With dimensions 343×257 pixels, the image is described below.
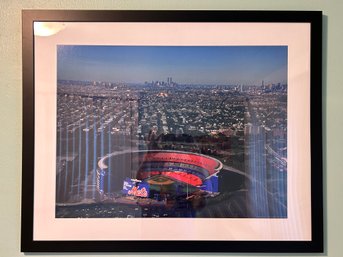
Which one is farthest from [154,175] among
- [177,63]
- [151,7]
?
[151,7]

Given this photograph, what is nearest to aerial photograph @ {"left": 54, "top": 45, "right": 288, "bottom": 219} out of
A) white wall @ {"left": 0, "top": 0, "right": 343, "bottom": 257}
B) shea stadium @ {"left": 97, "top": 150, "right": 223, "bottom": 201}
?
shea stadium @ {"left": 97, "top": 150, "right": 223, "bottom": 201}

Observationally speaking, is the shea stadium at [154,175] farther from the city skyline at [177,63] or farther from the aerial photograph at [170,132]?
Result: the city skyline at [177,63]

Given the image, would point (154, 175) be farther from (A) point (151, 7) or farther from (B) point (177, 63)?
(A) point (151, 7)

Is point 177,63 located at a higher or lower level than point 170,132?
higher

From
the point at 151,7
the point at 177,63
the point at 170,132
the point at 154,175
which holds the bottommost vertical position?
the point at 154,175

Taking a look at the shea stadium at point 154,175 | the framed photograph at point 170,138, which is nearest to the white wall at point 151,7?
the framed photograph at point 170,138

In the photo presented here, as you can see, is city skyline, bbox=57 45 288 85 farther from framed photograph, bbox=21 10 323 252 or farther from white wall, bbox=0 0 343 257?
white wall, bbox=0 0 343 257

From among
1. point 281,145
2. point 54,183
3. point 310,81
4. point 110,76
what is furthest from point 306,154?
point 54,183
